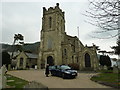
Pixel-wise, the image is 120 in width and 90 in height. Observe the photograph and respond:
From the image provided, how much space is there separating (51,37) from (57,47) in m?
4.44

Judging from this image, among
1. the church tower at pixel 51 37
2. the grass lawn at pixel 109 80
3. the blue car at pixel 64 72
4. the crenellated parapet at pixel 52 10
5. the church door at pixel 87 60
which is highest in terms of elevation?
the crenellated parapet at pixel 52 10

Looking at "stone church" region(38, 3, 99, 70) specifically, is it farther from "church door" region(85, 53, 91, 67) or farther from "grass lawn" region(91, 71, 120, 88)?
"grass lawn" region(91, 71, 120, 88)

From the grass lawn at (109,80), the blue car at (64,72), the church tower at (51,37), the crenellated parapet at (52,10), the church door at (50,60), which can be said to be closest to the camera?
the grass lawn at (109,80)

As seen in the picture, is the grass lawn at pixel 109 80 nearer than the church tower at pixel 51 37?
Yes

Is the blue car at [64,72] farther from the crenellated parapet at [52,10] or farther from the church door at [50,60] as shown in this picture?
the crenellated parapet at [52,10]

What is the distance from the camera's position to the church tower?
1823 inches

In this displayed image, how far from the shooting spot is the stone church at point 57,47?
1666 inches

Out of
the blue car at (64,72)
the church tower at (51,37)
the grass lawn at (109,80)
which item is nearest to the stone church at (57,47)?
the church tower at (51,37)

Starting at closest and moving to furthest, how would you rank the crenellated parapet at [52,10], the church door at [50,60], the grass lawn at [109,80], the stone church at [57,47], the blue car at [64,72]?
the grass lawn at [109,80], the blue car at [64,72], the stone church at [57,47], the church door at [50,60], the crenellated parapet at [52,10]

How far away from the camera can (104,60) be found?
4444 cm

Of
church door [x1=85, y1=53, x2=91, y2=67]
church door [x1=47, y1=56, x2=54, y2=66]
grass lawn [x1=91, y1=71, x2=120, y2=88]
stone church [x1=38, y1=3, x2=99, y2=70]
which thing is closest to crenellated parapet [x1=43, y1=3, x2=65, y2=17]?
stone church [x1=38, y1=3, x2=99, y2=70]

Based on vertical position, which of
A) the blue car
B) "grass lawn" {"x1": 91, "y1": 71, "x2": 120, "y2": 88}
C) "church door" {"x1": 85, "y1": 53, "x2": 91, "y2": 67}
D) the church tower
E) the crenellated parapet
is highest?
the crenellated parapet

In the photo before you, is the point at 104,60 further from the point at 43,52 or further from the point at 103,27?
the point at 103,27

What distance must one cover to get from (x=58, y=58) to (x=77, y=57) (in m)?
5.81
